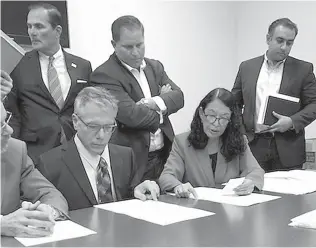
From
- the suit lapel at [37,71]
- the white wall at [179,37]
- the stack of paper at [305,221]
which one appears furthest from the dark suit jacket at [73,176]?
the white wall at [179,37]

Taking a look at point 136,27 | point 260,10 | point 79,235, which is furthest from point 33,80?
point 260,10

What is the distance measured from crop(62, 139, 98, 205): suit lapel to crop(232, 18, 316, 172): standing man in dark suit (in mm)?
1463

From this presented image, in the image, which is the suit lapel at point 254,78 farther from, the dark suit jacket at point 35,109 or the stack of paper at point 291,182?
the dark suit jacket at point 35,109

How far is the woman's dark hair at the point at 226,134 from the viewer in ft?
8.25

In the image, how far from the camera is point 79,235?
1524mm

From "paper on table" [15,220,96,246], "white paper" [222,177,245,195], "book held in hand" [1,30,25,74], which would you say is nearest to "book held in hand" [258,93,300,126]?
"white paper" [222,177,245,195]

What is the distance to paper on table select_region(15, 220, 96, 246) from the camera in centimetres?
146

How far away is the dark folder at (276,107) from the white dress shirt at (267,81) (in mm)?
95

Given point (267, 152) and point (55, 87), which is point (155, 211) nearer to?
point (55, 87)

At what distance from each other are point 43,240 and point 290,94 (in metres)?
2.25

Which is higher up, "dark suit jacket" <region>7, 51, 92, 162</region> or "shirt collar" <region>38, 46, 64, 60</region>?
"shirt collar" <region>38, 46, 64, 60</region>

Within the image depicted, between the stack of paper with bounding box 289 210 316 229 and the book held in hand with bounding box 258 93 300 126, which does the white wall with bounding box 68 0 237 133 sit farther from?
the stack of paper with bounding box 289 210 316 229

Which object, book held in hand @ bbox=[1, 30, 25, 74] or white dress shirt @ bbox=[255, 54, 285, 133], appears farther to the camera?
white dress shirt @ bbox=[255, 54, 285, 133]

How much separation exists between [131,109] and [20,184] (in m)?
0.95
